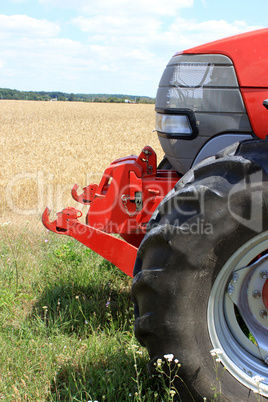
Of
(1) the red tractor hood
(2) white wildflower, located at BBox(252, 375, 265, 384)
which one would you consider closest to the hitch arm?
(2) white wildflower, located at BBox(252, 375, 265, 384)

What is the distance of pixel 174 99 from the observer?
2572 millimetres

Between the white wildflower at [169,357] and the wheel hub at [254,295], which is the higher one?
the wheel hub at [254,295]

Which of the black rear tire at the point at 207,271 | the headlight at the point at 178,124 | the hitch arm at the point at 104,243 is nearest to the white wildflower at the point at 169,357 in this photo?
the black rear tire at the point at 207,271

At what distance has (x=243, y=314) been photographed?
207 centimetres

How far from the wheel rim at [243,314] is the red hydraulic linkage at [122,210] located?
2.77ft

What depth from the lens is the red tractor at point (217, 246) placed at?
1.84 m

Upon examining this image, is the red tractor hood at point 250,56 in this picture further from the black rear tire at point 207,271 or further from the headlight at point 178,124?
the black rear tire at point 207,271

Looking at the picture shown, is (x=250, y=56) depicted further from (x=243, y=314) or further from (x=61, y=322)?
(x=61, y=322)

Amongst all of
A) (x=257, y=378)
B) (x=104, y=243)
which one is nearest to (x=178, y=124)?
(x=104, y=243)

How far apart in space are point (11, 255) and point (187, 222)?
8.55 feet

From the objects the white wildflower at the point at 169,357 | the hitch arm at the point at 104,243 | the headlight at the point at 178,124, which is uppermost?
the headlight at the point at 178,124

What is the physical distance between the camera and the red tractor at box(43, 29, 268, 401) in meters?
1.84

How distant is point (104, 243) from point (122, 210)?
259 millimetres

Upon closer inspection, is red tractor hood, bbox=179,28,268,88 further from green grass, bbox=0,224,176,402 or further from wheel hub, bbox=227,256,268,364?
green grass, bbox=0,224,176,402
